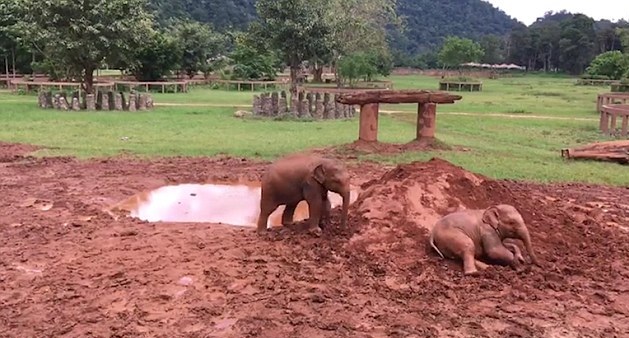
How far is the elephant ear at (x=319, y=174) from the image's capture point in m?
7.66

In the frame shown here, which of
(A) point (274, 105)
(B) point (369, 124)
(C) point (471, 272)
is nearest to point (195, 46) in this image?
(A) point (274, 105)

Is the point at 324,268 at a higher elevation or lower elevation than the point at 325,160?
lower

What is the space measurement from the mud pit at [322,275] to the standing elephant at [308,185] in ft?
1.02

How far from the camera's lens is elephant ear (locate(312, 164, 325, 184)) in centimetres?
766

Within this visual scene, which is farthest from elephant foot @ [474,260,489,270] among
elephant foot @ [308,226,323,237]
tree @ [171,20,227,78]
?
tree @ [171,20,227,78]

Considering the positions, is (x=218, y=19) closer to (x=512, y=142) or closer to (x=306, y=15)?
(x=306, y=15)

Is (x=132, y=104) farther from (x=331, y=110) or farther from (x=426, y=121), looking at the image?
(x=426, y=121)

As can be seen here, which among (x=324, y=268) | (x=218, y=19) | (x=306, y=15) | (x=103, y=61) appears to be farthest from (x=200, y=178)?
(x=218, y=19)

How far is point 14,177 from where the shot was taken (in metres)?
12.0

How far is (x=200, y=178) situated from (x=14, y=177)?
129 inches

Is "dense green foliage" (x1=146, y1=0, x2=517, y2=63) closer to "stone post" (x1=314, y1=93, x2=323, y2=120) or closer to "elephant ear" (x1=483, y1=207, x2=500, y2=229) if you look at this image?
"stone post" (x1=314, y1=93, x2=323, y2=120)

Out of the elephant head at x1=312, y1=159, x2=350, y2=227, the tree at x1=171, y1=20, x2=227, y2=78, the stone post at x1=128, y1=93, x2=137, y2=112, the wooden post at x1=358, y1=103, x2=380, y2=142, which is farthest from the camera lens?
the tree at x1=171, y1=20, x2=227, y2=78

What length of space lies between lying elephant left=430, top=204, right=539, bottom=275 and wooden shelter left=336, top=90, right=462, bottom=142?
349 inches

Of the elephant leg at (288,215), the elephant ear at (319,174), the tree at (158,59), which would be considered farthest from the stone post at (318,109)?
the tree at (158,59)
